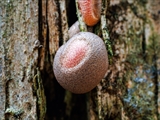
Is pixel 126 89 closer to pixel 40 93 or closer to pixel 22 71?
pixel 40 93

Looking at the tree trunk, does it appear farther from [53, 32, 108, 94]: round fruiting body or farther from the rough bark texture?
[53, 32, 108, 94]: round fruiting body

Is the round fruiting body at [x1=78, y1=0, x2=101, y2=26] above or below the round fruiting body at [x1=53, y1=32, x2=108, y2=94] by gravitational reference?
above

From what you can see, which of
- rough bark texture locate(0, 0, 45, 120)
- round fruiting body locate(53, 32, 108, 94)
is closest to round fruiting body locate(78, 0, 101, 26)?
round fruiting body locate(53, 32, 108, 94)

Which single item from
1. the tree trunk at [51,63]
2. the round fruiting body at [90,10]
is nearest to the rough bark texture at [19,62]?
the tree trunk at [51,63]

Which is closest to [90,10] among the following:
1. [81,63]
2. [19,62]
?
[81,63]

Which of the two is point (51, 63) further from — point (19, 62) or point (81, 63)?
point (81, 63)
